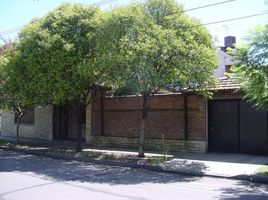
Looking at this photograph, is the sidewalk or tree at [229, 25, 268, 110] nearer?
tree at [229, 25, 268, 110]

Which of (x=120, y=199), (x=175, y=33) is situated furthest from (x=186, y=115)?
(x=120, y=199)

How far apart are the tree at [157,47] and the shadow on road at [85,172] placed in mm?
3041

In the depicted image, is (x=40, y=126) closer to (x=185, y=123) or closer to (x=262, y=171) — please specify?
(x=185, y=123)

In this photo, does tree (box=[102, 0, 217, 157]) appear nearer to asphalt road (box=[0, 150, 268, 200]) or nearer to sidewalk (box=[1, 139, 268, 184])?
sidewalk (box=[1, 139, 268, 184])

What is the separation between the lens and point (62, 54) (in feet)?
54.3

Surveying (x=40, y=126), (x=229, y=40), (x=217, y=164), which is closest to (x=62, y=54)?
(x=217, y=164)

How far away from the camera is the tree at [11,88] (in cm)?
1798

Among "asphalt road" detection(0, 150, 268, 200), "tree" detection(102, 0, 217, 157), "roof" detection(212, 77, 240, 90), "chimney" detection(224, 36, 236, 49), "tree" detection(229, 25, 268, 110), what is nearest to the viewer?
"asphalt road" detection(0, 150, 268, 200)

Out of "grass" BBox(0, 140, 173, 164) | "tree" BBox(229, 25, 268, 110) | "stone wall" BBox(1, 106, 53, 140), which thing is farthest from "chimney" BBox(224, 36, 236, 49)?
"tree" BBox(229, 25, 268, 110)

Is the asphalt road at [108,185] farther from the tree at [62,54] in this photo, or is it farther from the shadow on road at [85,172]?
the tree at [62,54]

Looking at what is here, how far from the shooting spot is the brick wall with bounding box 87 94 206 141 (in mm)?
17156

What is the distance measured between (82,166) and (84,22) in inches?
249

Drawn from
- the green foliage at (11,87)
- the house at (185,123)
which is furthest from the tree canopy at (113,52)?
the house at (185,123)

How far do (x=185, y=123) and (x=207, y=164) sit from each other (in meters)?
3.56
